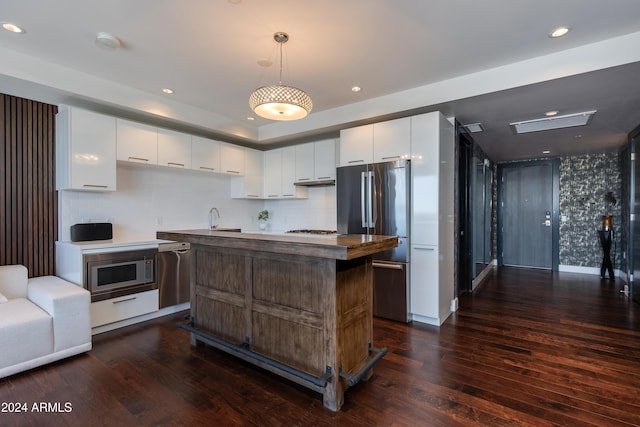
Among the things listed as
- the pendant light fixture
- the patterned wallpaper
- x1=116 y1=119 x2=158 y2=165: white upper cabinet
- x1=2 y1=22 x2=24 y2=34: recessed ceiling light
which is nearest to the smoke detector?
x1=2 y1=22 x2=24 y2=34: recessed ceiling light

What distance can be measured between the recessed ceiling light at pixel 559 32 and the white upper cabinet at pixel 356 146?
6.13ft

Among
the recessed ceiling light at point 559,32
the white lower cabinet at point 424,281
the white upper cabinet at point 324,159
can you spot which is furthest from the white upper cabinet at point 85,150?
the recessed ceiling light at point 559,32

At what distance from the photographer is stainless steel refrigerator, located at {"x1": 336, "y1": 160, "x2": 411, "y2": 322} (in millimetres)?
3518

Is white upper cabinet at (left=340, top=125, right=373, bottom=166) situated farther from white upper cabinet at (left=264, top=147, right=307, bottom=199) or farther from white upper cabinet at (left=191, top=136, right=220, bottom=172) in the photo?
white upper cabinet at (left=191, top=136, right=220, bottom=172)

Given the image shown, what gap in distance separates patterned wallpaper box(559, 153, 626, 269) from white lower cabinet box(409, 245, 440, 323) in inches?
190

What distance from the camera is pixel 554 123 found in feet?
13.4

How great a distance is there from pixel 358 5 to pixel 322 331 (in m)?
2.22

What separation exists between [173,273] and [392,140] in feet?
10.3

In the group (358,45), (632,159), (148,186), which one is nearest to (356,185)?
(358,45)

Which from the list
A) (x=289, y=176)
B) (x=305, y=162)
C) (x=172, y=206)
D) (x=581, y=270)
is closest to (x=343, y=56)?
(x=305, y=162)

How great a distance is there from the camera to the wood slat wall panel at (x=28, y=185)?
310 cm

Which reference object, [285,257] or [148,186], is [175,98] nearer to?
[148,186]

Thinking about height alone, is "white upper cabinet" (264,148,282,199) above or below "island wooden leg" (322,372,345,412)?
above

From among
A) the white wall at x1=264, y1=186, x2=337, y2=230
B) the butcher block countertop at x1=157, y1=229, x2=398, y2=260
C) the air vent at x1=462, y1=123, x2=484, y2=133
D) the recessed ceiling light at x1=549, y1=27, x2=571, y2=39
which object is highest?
the recessed ceiling light at x1=549, y1=27, x2=571, y2=39
